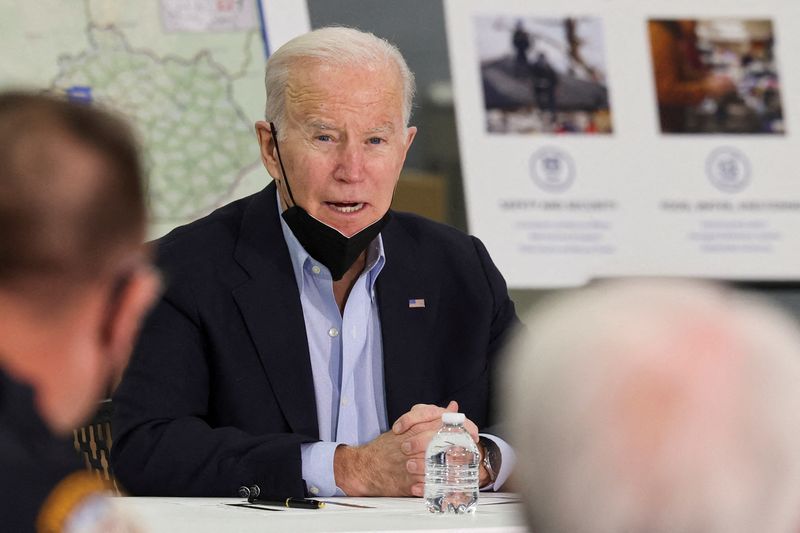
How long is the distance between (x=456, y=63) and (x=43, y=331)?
3.99m

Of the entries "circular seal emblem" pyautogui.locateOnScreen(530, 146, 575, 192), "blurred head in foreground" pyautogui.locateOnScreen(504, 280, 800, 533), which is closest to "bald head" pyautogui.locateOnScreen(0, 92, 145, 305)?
"blurred head in foreground" pyautogui.locateOnScreen(504, 280, 800, 533)

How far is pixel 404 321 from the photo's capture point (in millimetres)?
2623

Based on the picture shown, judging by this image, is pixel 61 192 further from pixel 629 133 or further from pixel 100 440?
pixel 629 133

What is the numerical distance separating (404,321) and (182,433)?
55 cm

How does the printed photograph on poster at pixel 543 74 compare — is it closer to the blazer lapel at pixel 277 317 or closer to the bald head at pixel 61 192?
the blazer lapel at pixel 277 317

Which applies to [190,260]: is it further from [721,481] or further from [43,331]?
[721,481]

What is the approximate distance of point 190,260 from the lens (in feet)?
8.44

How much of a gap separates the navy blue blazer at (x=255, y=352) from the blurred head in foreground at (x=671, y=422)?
167 cm

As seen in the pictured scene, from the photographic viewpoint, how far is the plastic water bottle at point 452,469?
2.01 meters

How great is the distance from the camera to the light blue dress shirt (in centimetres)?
253

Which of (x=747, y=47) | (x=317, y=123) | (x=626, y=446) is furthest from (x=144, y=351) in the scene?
(x=747, y=47)

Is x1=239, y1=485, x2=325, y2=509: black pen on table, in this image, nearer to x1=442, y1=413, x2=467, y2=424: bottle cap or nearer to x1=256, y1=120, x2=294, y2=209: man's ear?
x1=442, y1=413, x2=467, y2=424: bottle cap

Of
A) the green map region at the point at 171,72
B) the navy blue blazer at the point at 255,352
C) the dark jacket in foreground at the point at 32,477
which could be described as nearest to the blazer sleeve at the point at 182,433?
the navy blue blazer at the point at 255,352

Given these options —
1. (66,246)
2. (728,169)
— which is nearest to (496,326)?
(66,246)
